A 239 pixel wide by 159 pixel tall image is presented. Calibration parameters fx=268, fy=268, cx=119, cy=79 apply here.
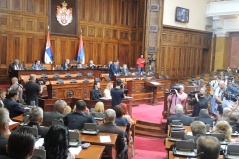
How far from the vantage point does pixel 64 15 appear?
45.9ft

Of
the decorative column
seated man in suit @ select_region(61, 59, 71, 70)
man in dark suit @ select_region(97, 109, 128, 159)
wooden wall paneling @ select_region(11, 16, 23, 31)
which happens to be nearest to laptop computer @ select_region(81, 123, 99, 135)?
man in dark suit @ select_region(97, 109, 128, 159)

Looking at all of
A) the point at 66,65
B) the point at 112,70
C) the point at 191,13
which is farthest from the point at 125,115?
the point at 191,13

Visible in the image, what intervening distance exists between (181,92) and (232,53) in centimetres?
1238

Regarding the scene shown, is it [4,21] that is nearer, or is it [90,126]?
[90,126]

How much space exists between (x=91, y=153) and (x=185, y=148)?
1.20 m

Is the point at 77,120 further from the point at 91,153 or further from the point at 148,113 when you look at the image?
the point at 148,113

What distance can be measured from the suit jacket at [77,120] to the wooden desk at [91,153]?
85 cm

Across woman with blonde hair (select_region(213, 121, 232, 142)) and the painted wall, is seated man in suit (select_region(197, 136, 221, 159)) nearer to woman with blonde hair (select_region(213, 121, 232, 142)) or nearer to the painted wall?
woman with blonde hair (select_region(213, 121, 232, 142))

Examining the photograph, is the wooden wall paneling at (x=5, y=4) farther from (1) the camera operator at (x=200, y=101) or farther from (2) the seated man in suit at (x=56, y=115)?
(1) the camera operator at (x=200, y=101)

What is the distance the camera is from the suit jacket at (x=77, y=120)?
14.3 feet

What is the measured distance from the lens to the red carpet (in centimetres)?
834

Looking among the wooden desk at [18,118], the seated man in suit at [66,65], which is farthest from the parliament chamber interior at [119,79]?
the seated man in suit at [66,65]

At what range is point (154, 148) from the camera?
21.5ft

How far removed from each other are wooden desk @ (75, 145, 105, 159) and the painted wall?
13.1 m
